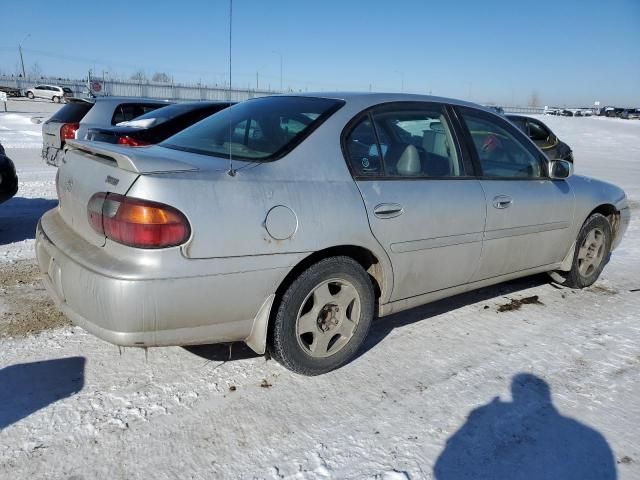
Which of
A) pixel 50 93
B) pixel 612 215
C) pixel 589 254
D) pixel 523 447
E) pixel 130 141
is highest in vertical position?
pixel 50 93

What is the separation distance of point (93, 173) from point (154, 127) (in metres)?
4.86

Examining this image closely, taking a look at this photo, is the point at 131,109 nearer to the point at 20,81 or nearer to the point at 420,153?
the point at 420,153

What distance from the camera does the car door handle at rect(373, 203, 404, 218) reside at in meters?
3.07

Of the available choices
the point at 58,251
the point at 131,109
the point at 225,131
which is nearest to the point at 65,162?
the point at 58,251

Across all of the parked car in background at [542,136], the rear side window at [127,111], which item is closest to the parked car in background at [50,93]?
the rear side window at [127,111]

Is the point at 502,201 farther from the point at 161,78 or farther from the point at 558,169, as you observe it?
the point at 161,78

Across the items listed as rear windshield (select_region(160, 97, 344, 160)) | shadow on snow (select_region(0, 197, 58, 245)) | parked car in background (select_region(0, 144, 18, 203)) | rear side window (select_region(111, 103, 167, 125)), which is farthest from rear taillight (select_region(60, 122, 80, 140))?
rear windshield (select_region(160, 97, 344, 160))

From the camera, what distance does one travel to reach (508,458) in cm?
246

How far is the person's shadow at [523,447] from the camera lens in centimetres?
237

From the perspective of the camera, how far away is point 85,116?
29.8 ft

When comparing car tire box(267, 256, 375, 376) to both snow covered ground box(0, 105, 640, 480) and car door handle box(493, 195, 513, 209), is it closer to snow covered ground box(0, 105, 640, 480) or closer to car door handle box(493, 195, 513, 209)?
snow covered ground box(0, 105, 640, 480)

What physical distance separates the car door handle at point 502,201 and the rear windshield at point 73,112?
773 cm

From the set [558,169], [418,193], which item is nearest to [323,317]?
[418,193]

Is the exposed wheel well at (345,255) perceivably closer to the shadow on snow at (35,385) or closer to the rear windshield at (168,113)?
the shadow on snow at (35,385)
